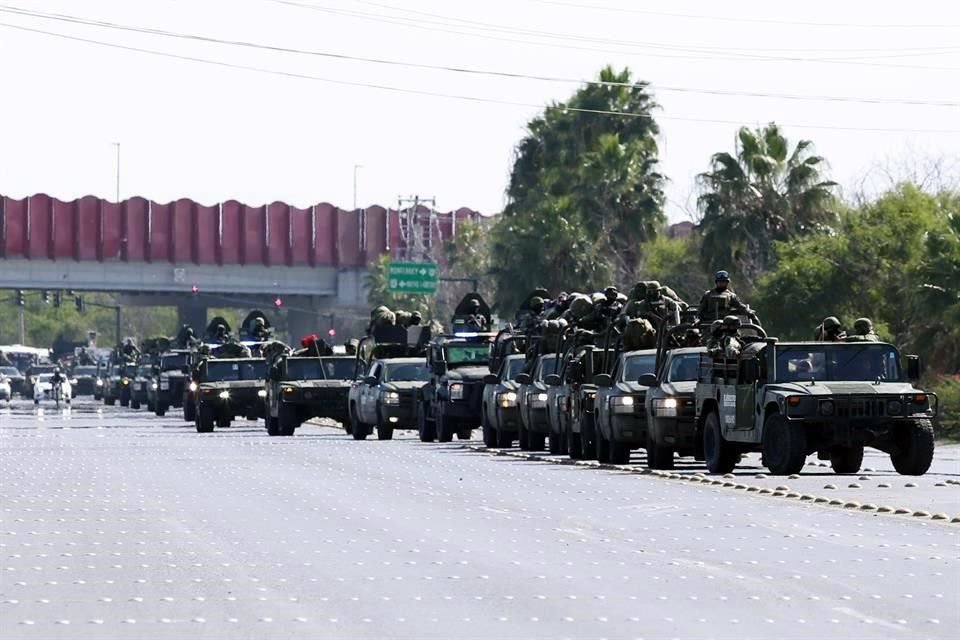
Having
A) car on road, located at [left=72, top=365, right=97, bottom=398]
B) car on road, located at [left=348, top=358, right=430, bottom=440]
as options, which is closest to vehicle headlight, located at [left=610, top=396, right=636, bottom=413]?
car on road, located at [left=348, top=358, right=430, bottom=440]

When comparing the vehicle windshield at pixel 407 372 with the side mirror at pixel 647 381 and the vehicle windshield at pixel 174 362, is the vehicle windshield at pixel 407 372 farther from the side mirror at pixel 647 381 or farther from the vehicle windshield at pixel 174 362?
the vehicle windshield at pixel 174 362

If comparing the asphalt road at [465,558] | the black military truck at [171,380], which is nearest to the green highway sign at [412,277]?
the black military truck at [171,380]

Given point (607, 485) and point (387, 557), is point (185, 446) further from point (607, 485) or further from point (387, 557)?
point (387, 557)

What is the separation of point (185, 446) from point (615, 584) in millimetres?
29698

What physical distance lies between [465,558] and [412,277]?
81.7 meters

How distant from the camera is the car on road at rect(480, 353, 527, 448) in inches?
1588

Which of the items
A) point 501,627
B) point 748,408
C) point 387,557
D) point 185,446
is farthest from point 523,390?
point 501,627

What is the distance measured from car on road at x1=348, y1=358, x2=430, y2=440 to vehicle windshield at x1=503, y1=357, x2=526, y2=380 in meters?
5.81

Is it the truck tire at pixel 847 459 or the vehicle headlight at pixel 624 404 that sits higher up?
the vehicle headlight at pixel 624 404

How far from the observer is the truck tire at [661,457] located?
1240 inches

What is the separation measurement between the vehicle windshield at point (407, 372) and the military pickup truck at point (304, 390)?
425 cm

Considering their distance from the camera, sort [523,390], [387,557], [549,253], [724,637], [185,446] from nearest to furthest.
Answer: [724,637], [387,557], [523,390], [185,446], [549,253]

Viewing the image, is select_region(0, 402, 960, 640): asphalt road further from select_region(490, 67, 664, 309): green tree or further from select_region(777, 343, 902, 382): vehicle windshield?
select_region(490, 67, 664, 309): green tree

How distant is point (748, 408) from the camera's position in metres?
29.0
